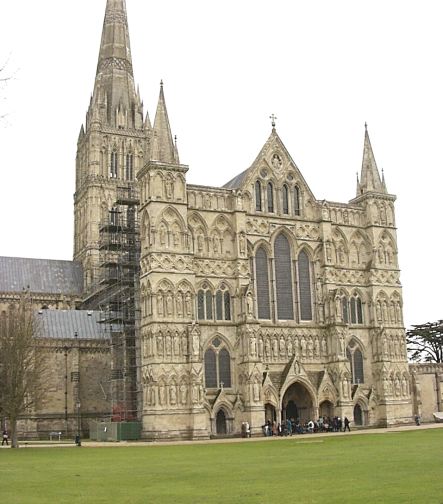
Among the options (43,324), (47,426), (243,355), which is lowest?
(47,426)

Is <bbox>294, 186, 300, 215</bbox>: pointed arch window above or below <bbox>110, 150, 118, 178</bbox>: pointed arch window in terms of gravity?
below

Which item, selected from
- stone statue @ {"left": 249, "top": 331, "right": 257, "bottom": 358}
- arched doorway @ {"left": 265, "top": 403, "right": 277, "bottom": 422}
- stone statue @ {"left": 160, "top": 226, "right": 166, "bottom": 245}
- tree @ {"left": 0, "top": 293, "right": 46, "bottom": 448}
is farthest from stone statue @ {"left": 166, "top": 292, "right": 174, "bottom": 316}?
arched doorway @ {"left": 265, "top": 403, "right": 277, "bottom": 422}

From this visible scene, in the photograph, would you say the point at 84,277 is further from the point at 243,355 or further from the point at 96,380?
the point at 243,355

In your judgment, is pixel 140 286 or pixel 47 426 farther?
pixel 47 426

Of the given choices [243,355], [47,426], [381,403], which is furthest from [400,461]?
[47,426]

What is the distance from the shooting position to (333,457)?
28.4 meters

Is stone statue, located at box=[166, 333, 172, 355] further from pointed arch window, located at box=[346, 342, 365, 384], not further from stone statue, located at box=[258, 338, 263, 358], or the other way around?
pointed arch window, located at box=[346, 342, 365, 384]

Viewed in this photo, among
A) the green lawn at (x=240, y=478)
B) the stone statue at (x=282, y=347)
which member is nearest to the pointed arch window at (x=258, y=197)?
the stone statue at (x=282, y=347)

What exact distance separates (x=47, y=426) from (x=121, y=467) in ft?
133

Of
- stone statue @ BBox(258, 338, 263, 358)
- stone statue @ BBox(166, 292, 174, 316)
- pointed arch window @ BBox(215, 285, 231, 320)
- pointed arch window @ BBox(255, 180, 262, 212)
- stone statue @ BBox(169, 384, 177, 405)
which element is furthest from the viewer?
pointed arch window @ BBox(255, 180, 262, 212)

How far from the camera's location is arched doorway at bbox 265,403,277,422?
57.1m

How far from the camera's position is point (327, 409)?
196ft

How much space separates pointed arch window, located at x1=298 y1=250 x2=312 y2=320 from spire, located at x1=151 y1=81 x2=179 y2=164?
1394 cm

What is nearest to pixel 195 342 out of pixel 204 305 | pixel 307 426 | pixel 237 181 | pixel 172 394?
pixel 204 305
